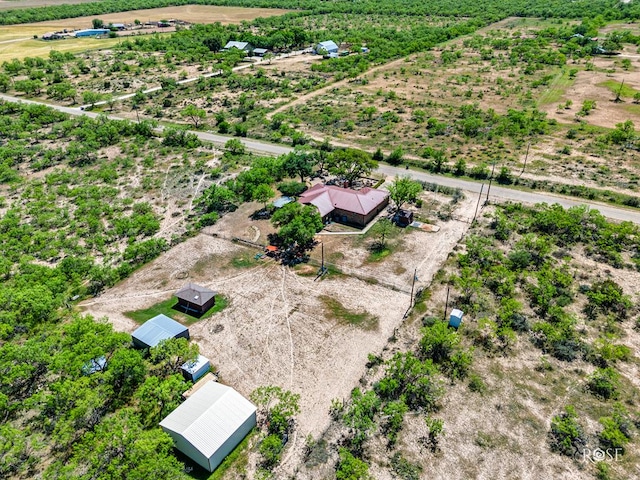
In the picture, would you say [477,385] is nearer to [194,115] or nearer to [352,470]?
[352,470]

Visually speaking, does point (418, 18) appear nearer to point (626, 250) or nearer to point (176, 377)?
point (626, 250)

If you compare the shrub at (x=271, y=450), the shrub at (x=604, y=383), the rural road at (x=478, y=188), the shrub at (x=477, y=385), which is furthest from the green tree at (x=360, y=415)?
the rural road at (x=478, y=188)

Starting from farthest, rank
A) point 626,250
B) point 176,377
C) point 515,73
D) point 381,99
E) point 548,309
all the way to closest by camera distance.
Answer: point 515,73 → point 381,99 → point 626,250 → point 548,309 → point 176,377

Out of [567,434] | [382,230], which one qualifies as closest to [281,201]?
[382,230]

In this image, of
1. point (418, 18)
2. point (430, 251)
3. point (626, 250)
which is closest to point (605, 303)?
point (626, 250)

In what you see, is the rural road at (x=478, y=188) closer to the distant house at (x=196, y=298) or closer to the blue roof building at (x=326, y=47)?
the distant house at (x=196, y=298)

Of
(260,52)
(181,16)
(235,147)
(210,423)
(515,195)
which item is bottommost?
(515,195)
